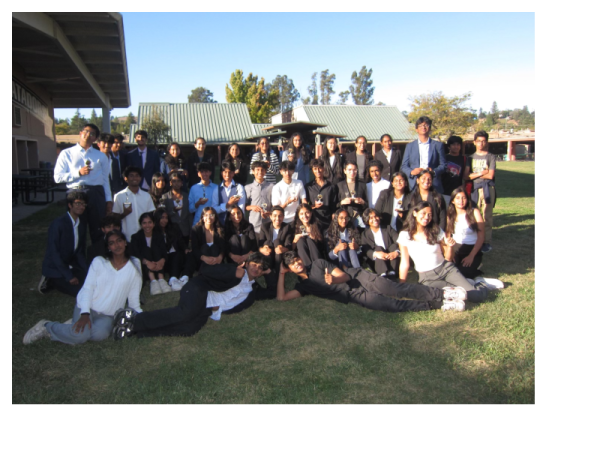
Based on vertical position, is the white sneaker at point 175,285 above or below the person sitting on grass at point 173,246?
below

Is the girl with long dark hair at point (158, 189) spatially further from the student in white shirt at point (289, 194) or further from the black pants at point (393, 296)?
the black pants at point (393, 296)

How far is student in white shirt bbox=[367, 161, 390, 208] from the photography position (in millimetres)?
6012

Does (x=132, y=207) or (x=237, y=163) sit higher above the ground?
(x=237, y=163)

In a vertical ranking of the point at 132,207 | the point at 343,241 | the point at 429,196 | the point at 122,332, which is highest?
the point at 429,196

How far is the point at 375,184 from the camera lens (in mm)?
6109

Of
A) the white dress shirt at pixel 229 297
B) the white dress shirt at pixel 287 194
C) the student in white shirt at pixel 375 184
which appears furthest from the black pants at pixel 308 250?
the student in white shirt at pixel 375 184

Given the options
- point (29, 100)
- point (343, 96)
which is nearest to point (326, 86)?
point (343, 96)

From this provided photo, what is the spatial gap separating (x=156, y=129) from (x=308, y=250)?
78.7 ft

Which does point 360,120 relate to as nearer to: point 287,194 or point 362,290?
point 287,194

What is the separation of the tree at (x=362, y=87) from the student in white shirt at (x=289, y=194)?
70244 millimetres

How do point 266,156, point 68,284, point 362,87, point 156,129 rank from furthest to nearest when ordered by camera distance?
point 362,87
point 156,129
point 266,156
point 68,284

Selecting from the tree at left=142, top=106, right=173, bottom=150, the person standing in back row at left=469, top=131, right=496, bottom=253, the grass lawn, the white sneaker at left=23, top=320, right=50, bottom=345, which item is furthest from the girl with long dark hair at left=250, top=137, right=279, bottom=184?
the tree at left=142, top=106, right=173, bottom=150

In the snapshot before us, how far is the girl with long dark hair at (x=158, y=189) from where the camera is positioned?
5.95 meters

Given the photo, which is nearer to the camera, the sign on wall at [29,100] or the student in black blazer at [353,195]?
the student in black blazer at [353,195]
